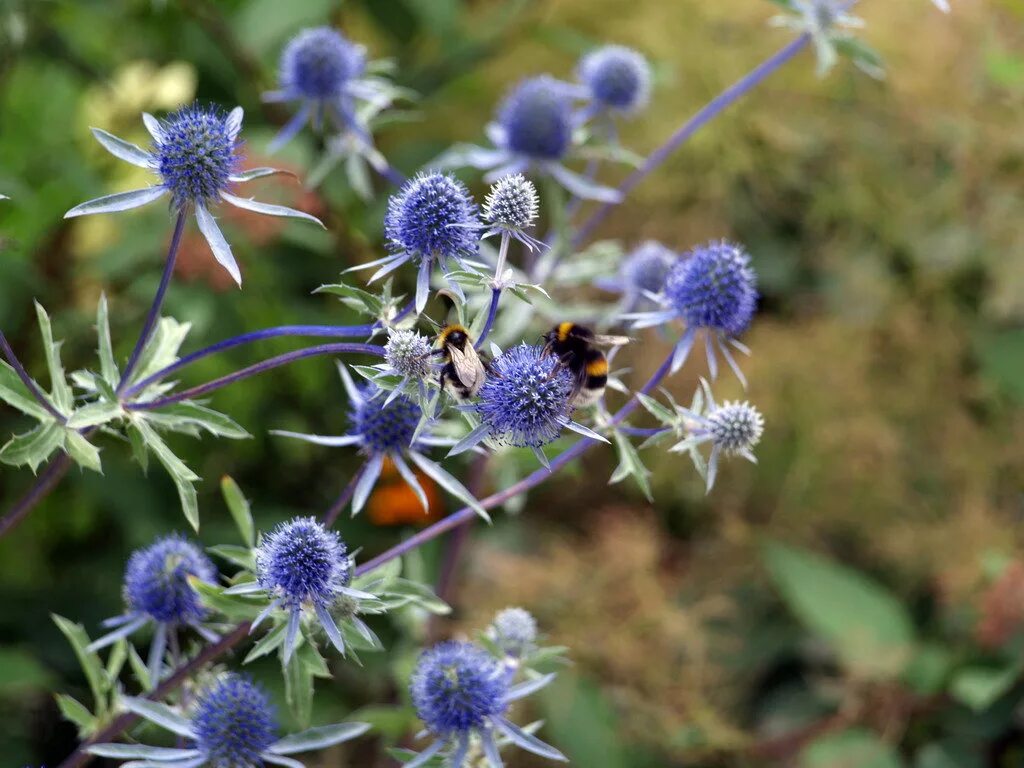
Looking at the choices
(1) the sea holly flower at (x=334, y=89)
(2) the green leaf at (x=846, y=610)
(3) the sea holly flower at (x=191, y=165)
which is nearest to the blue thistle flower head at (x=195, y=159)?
(3) the sea holly flower at (x=191, y=165)

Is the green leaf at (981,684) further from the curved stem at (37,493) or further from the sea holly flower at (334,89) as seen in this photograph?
the curved stem at (37,493)

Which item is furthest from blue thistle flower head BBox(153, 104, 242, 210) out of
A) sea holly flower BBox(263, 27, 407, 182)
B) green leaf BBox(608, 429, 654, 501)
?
sea holly flower BBox(263, 27, 407, 182)

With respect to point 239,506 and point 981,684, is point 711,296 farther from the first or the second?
point 981,684

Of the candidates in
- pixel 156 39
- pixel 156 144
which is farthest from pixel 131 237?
pixel 156 144

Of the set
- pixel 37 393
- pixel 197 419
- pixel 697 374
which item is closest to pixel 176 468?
pixel 197 419

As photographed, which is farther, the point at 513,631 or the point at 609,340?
the point at 513,631

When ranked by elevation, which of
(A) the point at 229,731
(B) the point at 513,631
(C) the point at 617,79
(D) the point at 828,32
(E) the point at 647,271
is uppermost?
(C) the point at 617,79

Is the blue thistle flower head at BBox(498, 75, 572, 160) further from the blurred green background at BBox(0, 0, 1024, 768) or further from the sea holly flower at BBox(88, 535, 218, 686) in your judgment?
the sea holly flower at BBox(88, 535, 218, 686)

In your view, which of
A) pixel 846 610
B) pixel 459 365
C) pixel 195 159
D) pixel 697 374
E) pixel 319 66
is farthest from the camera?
pixel 697 374
